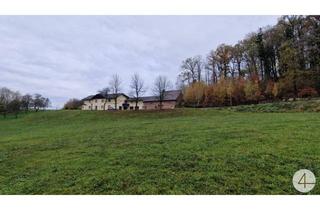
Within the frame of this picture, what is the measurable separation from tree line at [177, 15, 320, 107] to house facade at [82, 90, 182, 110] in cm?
374

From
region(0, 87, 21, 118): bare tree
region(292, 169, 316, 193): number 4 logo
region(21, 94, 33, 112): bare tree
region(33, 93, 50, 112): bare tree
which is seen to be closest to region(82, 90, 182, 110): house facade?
region(33, 93, 50, 112): bare tree

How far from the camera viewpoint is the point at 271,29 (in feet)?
133

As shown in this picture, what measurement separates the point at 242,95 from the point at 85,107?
2355 centimetres

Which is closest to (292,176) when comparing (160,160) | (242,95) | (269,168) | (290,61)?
(269,168)

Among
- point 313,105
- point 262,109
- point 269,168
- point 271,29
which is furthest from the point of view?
point 271,29

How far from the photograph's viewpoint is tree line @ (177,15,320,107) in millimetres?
31109

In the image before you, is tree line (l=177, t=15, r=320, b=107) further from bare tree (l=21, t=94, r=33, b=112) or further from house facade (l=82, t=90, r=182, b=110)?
bare tree (l=21, t=94, r=33, b=112)

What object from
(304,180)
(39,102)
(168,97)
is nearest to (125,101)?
(168,97)

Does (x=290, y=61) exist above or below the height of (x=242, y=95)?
above

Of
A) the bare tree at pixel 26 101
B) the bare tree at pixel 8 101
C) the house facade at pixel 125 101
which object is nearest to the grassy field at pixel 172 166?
the bare tree at pixel 8 101

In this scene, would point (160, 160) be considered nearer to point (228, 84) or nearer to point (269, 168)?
point (269, 168)

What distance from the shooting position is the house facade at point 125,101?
142ft

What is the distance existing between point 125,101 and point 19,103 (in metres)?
16.6

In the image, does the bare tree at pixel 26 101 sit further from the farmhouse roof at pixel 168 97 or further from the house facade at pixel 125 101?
the farmhouse roof at pixel 168 97
